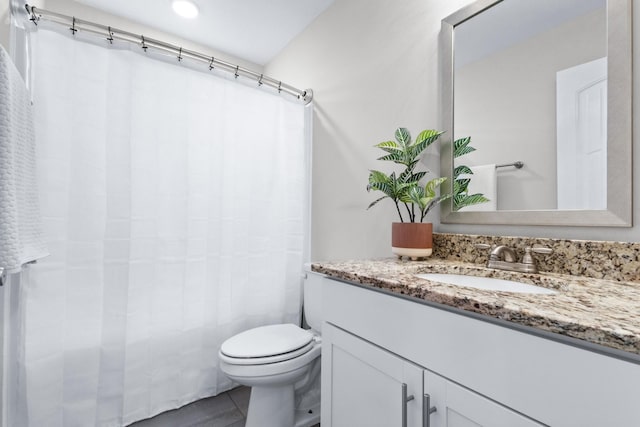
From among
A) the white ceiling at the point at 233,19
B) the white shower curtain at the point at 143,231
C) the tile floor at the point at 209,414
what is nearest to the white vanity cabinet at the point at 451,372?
the tile floor at the point at 209,414

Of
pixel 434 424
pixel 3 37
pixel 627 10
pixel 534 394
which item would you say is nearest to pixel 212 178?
pixel 3 37

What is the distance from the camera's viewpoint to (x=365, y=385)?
93 cm

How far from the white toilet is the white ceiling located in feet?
5.63

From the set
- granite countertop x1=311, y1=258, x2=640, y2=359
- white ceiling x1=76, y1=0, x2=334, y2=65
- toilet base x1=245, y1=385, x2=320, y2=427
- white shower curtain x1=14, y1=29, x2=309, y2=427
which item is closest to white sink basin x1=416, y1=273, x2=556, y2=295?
granite countertop x1=311, y1=258, x2=640, y2=359

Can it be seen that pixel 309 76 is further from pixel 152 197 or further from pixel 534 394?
pixel 534 394

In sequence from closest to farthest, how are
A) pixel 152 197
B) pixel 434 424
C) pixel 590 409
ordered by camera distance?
pixel 590 409 → pixel 434 424 → pixel 152 197

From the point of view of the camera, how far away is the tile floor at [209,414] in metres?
1.55

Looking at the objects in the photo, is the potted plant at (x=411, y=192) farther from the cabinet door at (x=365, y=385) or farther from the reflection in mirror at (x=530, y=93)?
the cabinet door at (x=365, y=385)

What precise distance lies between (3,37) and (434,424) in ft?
6.49

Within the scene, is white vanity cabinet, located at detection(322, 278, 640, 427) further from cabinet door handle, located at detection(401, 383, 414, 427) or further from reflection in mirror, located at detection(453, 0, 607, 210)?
reflection in mirror, located at detection(453, 0, 607, 210)

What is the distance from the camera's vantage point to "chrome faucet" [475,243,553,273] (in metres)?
0.95

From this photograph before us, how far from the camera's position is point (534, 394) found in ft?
1.83

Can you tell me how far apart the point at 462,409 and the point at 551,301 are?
306 millimetres

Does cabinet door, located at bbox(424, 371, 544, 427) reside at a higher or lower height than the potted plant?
lower
